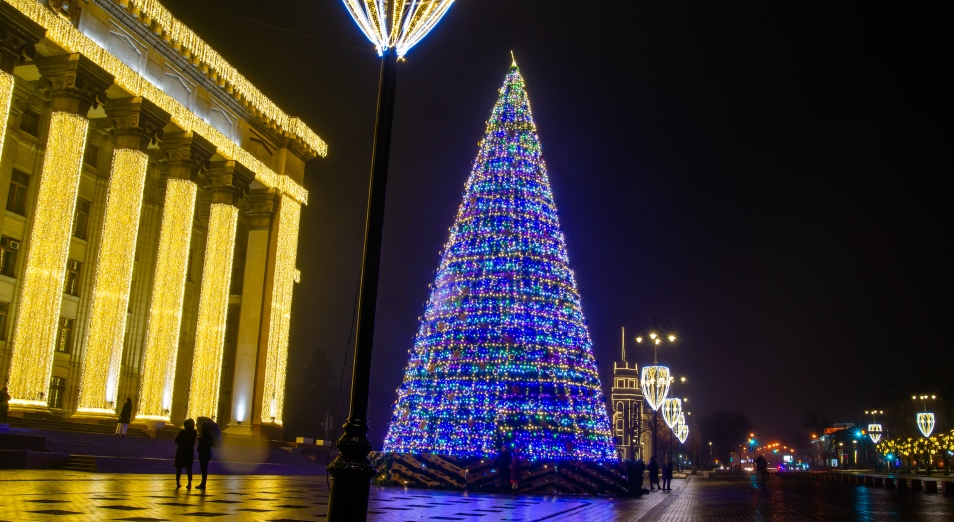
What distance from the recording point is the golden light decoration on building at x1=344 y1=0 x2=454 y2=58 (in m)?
7.64

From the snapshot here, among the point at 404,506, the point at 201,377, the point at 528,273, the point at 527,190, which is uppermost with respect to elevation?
the point at 527,190

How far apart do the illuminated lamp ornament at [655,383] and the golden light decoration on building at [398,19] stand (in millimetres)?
29068

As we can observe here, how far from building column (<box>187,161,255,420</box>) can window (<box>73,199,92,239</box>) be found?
5.14 meters

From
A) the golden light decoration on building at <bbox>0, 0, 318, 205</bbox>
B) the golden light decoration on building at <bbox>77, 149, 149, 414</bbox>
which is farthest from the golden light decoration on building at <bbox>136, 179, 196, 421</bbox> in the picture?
the golden light decoration on building at <bbox>0, 0, 318, 205</bbox>

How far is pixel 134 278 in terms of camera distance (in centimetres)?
A: 3400

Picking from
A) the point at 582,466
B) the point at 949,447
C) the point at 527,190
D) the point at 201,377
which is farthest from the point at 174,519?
the point at 949,447

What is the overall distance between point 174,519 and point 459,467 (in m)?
14.1

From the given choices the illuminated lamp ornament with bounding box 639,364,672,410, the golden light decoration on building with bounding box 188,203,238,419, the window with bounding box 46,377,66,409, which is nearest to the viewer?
the window with bounding box 46,377,66,409

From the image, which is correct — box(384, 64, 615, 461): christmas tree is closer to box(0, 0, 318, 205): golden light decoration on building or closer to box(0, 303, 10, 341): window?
box(0, 0, 318, 205): golden light decoration on building

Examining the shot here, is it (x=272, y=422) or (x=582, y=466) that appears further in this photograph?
(x=272, y=422)

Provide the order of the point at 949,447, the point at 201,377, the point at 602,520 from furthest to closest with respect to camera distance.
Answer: the point at 949,447
the point at 201,377
the point at 602,520

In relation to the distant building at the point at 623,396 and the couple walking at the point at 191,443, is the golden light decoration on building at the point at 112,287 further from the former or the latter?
the distant building at the point at 623,396

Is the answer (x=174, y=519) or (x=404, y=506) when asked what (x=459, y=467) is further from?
(x=174, y=519)

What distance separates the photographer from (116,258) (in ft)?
91.8
